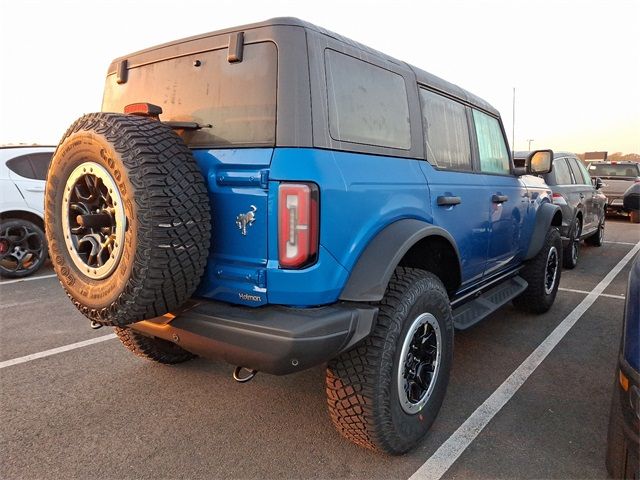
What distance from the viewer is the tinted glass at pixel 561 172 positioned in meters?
6.60

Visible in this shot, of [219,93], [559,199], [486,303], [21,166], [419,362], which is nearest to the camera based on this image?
[219,93]

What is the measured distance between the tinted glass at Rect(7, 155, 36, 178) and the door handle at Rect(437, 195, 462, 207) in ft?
20.8

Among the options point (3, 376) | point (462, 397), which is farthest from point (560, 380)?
point (3, 376)

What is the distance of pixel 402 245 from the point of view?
85.2 inches

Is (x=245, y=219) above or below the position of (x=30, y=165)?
below

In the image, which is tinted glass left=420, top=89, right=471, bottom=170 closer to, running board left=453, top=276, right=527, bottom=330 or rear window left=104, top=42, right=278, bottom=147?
running board left=453, top=276, right=527, bottom=330

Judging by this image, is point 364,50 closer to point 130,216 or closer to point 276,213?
point 276,213

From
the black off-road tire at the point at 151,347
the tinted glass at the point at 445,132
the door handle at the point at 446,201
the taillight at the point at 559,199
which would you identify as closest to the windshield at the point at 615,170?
the taillight at the point at 559,199

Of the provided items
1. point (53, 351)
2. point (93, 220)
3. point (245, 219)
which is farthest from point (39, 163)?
point (245, 219)

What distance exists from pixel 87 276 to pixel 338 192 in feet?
4.04

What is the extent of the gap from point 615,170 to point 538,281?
447 inches

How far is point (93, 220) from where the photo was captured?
1.96 m

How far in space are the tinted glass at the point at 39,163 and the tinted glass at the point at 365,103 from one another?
6.08 metres

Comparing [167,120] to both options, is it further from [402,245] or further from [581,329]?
[581,329]
